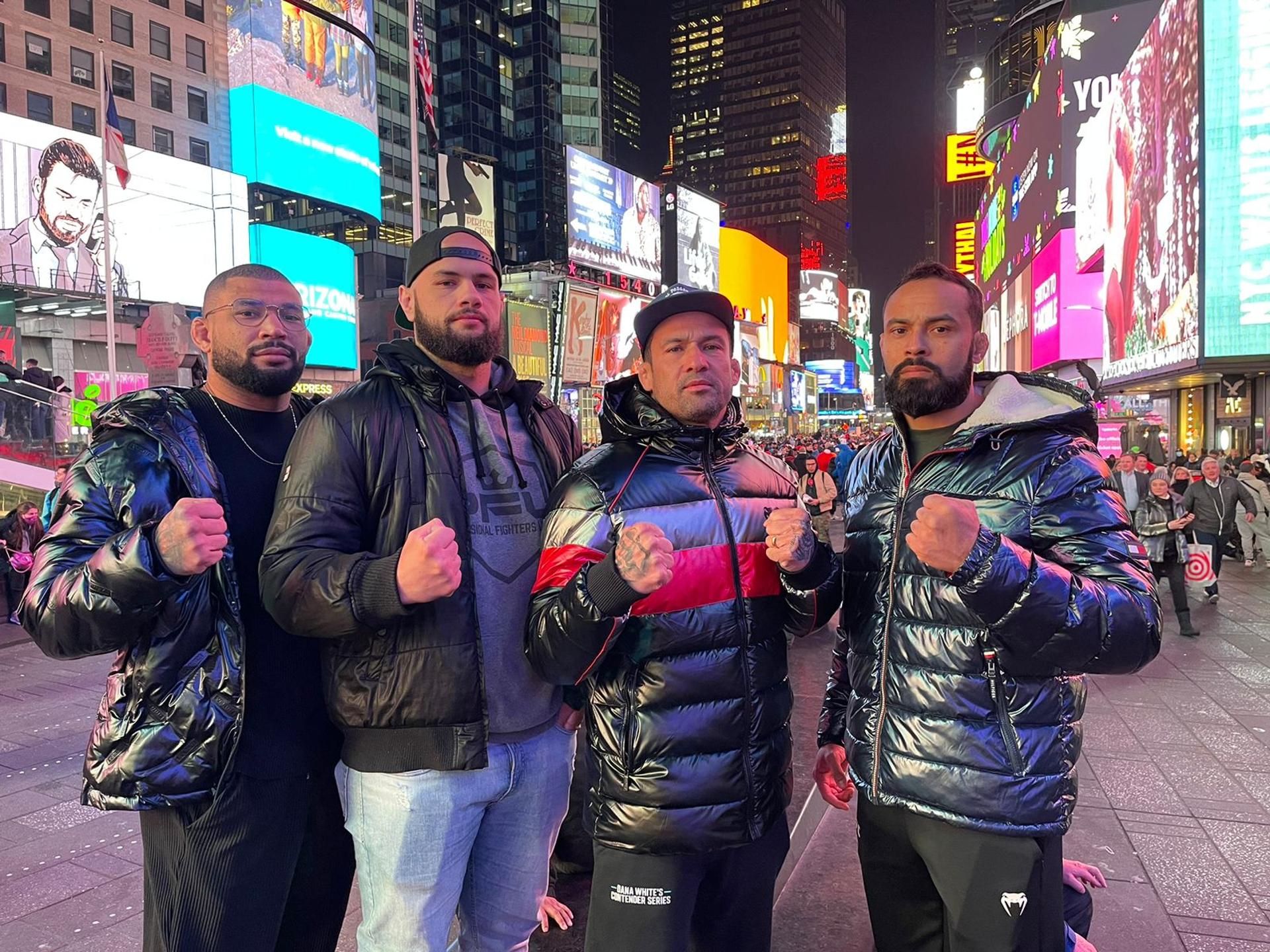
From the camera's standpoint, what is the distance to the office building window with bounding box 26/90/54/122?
3234cm

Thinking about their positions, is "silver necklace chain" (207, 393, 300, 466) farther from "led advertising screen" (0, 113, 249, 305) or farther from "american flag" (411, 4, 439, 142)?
"led advertising screen" (0, 113, 249, 305)

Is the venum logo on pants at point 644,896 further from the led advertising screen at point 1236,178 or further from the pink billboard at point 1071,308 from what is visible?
the pink billboard at point 1071,308

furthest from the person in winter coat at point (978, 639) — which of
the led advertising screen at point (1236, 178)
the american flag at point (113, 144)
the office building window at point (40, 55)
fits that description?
the office building window at point (40, 55)

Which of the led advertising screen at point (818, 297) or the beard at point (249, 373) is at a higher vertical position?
the led advertising screen at point (818, 297)

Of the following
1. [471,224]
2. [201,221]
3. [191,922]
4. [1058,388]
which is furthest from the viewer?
[471,224]

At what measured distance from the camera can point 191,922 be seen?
219 cm

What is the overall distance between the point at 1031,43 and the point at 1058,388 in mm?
85398

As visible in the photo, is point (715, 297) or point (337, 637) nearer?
point (337, 637)

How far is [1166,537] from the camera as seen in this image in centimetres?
953

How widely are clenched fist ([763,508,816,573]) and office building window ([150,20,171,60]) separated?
152 ft

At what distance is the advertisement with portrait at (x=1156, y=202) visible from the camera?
2377cm

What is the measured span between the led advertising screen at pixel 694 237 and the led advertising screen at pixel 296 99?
22.5 metres

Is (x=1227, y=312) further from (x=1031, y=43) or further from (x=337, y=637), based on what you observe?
(x=1031, y=43)

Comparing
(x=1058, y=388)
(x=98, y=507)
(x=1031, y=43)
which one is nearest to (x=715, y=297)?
(x=1058, y=388)
